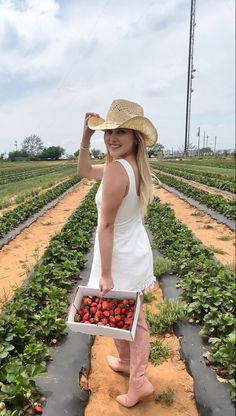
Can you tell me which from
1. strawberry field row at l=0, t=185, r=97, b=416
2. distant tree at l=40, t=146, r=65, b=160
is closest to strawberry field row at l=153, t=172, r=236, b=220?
strawberry field row at l=0, t=185, r=97, b=416

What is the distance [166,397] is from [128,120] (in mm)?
2241

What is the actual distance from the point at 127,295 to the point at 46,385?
1.21 m

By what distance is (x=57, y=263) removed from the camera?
20.2 feet

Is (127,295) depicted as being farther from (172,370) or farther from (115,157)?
(172,370)

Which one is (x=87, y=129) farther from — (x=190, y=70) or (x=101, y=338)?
(x=190, y=70)

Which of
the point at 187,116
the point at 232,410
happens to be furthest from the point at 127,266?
the point at 187,116

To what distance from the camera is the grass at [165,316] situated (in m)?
4.18

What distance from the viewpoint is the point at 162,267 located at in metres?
5.76

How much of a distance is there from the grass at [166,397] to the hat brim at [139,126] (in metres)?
2.04

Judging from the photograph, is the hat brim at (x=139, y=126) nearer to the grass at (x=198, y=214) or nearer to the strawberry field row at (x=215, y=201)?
the strawberry field row at (x=215, y=201)

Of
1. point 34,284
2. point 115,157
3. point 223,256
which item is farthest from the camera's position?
point 223,256

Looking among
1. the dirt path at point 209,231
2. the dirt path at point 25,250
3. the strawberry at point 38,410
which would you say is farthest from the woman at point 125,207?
the dirt path at point 209,231

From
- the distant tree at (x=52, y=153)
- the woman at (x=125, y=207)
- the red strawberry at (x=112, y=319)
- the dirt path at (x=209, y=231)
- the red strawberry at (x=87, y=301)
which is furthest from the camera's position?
the distant tree at (x=52, y=153)

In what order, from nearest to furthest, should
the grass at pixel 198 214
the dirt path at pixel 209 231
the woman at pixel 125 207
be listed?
the woman at pixel 125 207, the dirt path at pixel 209 231, the grass at pixel 198 214
